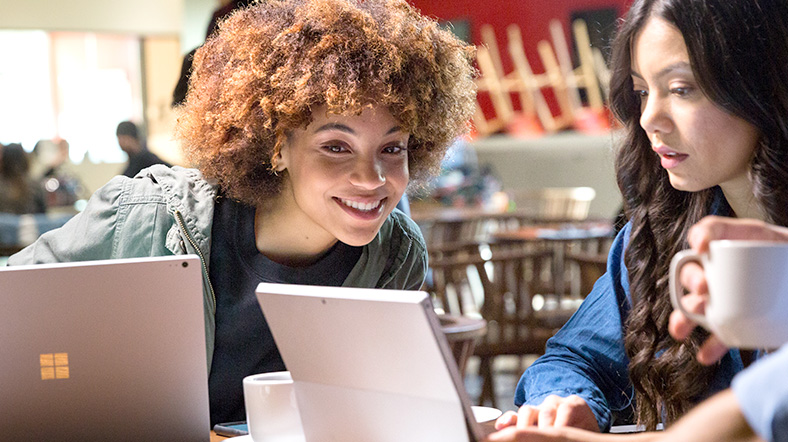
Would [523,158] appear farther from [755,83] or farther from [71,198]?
[755,83]

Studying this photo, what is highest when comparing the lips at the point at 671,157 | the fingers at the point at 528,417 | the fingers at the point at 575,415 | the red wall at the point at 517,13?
the red wall at the point at 517,13

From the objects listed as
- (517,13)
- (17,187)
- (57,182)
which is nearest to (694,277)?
(17,187)

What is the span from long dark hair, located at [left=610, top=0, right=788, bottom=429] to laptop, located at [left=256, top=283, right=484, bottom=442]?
60 cm

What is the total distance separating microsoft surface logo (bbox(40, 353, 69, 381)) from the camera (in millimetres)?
1045

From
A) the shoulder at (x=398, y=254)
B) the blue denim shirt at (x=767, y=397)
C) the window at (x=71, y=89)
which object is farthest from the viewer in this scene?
the window at (x=71, y=89)

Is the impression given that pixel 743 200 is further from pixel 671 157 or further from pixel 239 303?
pixel 239 303

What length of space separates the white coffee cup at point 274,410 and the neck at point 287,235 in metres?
0.56

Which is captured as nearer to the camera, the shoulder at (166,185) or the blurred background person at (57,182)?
the shoulder at (166,185)

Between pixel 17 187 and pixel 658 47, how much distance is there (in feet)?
21.1

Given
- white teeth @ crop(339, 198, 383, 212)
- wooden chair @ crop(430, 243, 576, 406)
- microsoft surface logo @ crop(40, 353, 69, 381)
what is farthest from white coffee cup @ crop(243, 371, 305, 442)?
wooden chair @ crop(430, 243, 576, 406)

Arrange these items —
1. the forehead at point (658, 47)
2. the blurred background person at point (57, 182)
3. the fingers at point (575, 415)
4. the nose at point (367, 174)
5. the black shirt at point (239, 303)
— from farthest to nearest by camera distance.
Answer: the blurred background person at point (57, 182), the black shirt at point (239, 303), the nose at point (367, 174), the forehead at point (658, 47), the fingers at point (575, 415)

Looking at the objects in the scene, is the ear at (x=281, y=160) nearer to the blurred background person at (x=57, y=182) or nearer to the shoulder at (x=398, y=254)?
the shoulder at (x=398, y=254)

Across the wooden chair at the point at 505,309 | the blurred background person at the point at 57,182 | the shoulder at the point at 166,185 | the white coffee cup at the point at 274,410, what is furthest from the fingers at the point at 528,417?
the blurred background person at the point at 57,182

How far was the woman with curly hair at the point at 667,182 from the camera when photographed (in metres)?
1.23
